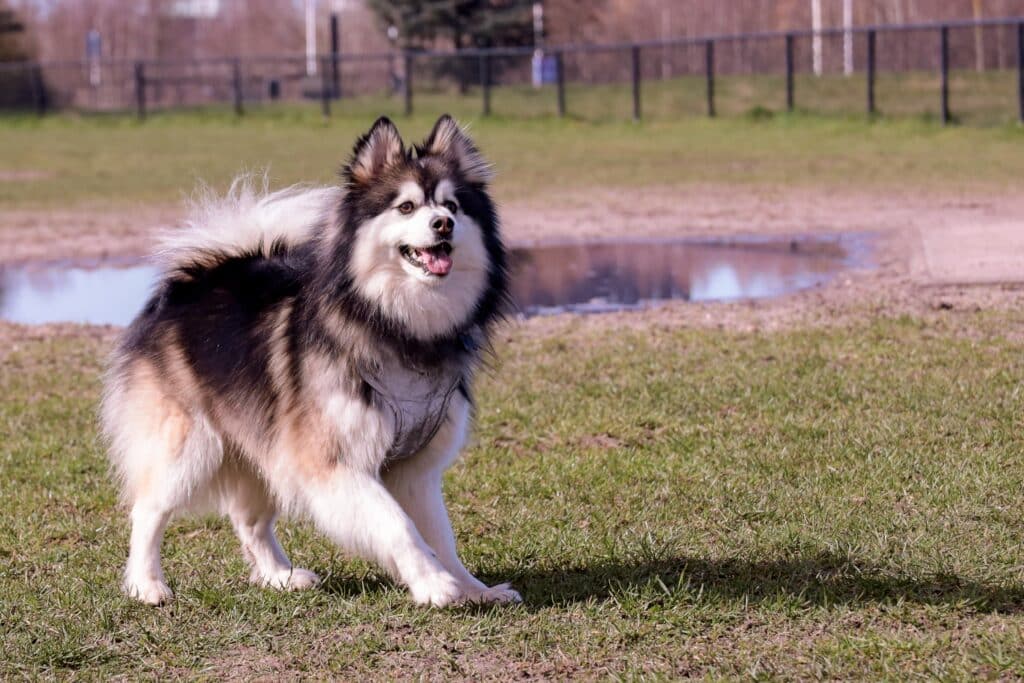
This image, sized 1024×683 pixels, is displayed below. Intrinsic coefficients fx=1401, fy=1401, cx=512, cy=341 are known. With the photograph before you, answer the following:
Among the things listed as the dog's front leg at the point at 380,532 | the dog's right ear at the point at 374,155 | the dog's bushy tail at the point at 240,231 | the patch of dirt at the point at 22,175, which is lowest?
the dog's front leg at the point at 380,532

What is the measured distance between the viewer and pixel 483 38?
48000mm

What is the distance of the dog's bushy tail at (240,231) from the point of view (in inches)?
207

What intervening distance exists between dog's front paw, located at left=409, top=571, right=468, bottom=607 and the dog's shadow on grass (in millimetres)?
297

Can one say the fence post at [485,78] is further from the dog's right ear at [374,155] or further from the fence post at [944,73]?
the dog's right ear at [374,155]

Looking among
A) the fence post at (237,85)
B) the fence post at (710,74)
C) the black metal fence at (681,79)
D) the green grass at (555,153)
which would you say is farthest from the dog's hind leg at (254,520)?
the fence post at (237,85)

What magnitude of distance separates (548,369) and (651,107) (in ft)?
79.9

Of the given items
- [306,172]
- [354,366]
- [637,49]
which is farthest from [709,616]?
[637,49]

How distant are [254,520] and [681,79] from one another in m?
29.9

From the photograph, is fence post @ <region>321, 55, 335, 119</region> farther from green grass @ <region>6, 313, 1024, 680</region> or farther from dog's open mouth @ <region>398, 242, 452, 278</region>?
dog's open mouth @ <region>398, 242, 452, 278</region>

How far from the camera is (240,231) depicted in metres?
5.28

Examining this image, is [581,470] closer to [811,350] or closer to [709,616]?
[709,616]

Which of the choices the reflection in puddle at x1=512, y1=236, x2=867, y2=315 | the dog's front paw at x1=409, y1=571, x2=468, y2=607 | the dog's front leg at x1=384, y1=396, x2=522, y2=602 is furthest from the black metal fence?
the dog's front paw at x1=409, y1=571, x2=468, y2=607

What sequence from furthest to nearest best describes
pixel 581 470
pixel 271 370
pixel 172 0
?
pixel 172 0 → pixel 581 470 → pixel 271 370

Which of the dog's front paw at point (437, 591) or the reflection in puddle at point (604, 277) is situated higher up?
the reflection in puddle at point (604, 277)
